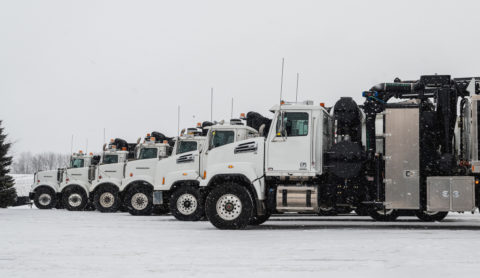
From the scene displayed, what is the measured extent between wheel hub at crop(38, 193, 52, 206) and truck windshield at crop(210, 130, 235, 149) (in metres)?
14.4

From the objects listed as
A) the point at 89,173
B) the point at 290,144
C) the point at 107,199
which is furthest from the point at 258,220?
the point at 89,173

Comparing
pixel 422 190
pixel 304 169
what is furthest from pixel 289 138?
pixel 422 190

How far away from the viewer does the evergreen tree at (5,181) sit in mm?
35250

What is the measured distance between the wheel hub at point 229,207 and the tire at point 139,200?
25.4ft

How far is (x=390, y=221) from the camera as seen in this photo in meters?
18.5

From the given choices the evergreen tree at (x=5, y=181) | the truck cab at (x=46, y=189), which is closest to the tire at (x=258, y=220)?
the truck cab at (x=46, y=189)

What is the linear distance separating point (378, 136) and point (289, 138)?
2190 millimetres

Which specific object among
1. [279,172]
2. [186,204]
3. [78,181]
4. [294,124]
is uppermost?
[294,124]

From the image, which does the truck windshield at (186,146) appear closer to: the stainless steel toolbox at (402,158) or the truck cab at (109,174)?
the truck cab at (109,174)

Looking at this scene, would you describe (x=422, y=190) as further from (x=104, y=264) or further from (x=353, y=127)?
(x=104, y=264)

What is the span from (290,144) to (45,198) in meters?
17.7

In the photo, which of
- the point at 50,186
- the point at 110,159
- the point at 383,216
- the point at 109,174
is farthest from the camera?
the point at 50,186

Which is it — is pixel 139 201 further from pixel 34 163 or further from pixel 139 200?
pixel 34 163

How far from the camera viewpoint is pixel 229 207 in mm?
14070
